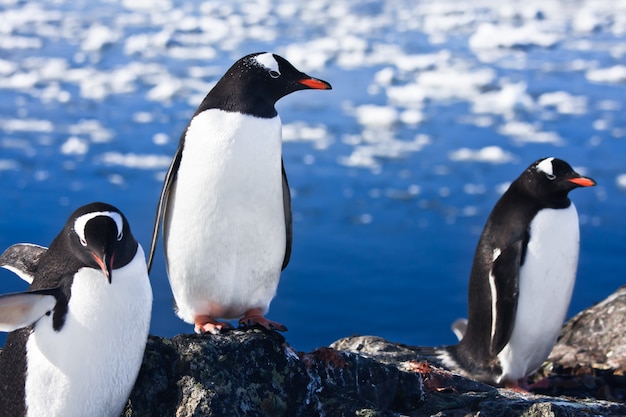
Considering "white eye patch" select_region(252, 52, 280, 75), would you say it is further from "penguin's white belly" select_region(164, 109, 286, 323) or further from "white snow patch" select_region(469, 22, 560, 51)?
"white snow patch" select_region(469, 22, 560, 51)

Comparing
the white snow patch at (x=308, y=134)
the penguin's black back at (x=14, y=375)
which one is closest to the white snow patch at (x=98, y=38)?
the white snow patch at (x=308, y=134)

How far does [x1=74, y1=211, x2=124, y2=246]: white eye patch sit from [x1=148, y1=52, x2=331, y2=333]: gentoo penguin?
602 mm

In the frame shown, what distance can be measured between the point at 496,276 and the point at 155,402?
6.76 feet

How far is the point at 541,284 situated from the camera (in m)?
4.27

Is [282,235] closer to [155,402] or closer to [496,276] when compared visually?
[155,402]

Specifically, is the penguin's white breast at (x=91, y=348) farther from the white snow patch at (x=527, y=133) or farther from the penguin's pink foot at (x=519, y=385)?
the white snow patch at (x=527, y=133)

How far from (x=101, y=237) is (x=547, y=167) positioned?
2535mm

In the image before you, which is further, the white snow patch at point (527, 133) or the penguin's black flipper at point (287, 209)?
the white snow patch at point (527, 133)

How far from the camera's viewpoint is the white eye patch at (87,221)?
2.53m

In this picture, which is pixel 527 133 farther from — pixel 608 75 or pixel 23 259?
pixel 23 259

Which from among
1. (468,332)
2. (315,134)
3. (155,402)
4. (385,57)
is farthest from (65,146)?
(155,402)

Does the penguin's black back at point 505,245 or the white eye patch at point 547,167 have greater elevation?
the white eye patch at point 547,167

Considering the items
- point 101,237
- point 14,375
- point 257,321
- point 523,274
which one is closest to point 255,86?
point 257,321

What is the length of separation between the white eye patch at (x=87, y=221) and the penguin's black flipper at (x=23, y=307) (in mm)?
203
